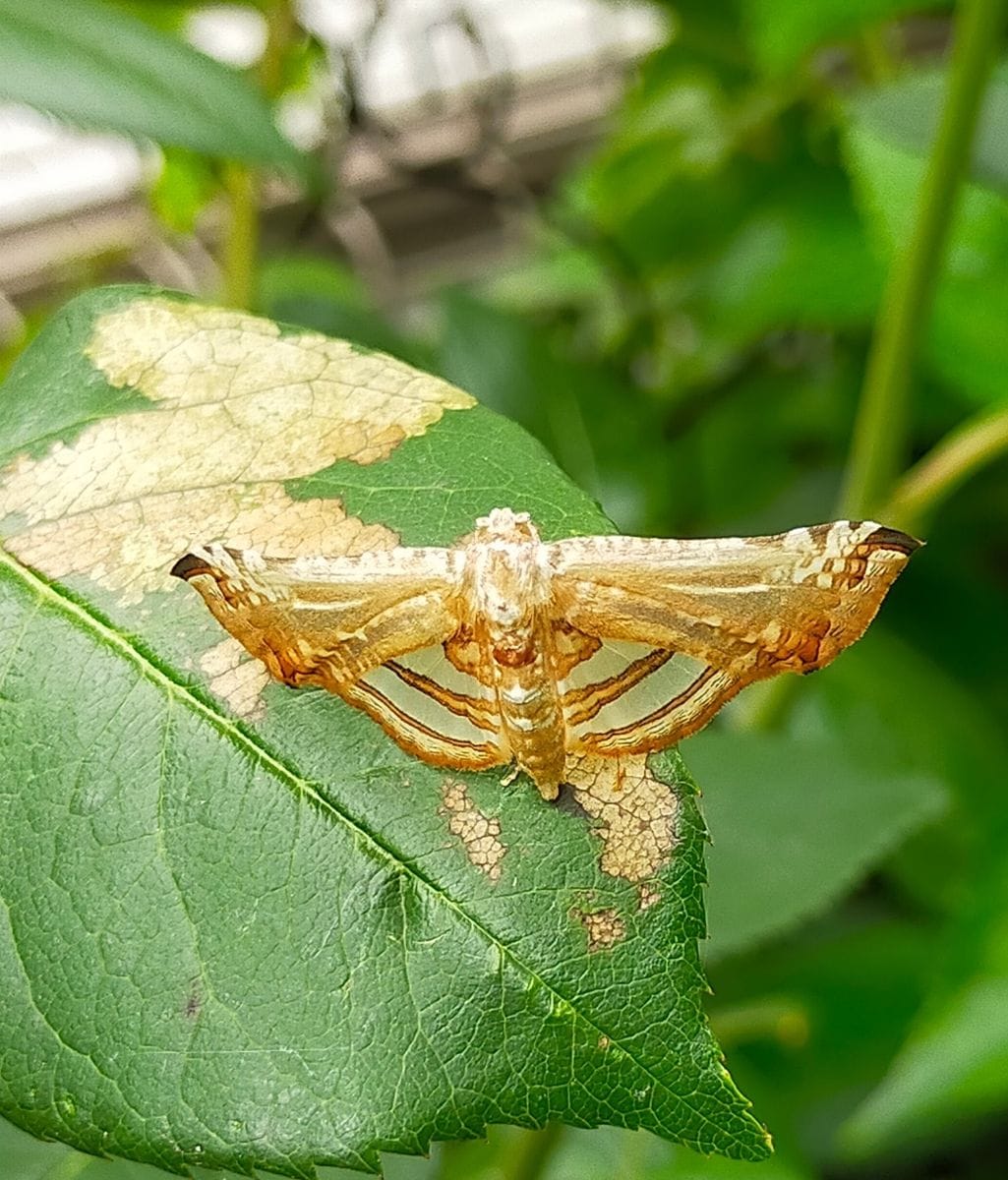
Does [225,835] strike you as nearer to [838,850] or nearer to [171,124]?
[171,124]

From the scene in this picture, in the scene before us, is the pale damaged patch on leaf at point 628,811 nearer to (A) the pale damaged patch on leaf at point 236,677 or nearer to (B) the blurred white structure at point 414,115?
(A) the pale damaged patch on leaf at point 236,677

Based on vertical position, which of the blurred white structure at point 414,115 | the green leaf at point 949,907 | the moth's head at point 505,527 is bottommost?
the green leaf at point 949,907

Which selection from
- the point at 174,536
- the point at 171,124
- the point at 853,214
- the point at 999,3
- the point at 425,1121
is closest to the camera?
the point at 425,1121

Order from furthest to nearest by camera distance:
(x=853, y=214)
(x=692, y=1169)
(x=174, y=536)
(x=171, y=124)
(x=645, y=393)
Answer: (x=645, y=393), (x=853, y=214), (x=692, y=1169), (x=171, y=124), (x=174, y=536)

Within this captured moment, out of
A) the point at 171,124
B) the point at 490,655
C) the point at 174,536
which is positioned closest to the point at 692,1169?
the point at 490,655

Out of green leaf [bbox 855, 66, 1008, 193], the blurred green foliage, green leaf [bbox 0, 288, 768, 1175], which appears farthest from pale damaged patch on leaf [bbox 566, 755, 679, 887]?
green leaf [bbox 855, 66, 1008, 193]

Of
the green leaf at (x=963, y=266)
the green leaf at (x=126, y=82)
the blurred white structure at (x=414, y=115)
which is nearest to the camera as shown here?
the green leaf at (x=126, y=82)

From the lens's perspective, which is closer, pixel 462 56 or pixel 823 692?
pixel 823 692

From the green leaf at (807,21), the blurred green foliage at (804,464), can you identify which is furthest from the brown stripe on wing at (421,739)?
the green leaf at (807,21)
